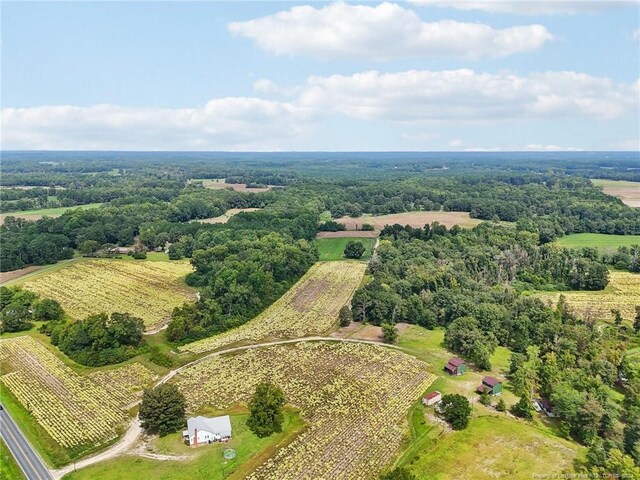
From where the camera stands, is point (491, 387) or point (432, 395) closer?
point (432, 395)

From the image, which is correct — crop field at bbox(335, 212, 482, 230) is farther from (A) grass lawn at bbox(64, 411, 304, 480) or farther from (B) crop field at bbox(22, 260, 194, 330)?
(A) grass lawn at bbox(64, 411, 304, 480)

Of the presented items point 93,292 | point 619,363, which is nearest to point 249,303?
point 93,292

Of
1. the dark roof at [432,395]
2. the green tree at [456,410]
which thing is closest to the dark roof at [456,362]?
the dark roof at [432,395]

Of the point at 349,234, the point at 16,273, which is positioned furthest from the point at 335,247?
the point at 16,273

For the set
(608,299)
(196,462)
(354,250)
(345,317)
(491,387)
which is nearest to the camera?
(196,462)

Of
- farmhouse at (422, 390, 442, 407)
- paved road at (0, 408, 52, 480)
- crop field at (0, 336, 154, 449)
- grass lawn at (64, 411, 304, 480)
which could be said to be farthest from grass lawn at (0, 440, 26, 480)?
farmhouse at (422, 390, 442, 407)

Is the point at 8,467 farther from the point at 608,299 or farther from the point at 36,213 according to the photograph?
A: the point at 36,213
